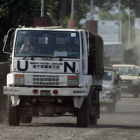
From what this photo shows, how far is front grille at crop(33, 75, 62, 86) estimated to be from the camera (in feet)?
54.2

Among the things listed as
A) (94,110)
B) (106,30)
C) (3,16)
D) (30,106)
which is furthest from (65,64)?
(106,30)

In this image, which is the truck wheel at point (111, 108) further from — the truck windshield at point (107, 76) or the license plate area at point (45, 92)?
the license plate area at point (45, 92)

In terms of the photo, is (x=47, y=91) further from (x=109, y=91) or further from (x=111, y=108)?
(x=109, y=91)

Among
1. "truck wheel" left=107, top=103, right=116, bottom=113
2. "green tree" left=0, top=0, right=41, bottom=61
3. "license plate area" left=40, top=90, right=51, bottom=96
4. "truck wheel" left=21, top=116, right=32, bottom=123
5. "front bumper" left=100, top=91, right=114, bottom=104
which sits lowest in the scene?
"truck wheel" left=107, top=103, right=116, bottom=113

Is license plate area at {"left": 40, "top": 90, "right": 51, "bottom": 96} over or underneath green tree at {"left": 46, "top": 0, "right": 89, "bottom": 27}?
underneath

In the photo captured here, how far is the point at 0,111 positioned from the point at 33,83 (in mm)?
3401

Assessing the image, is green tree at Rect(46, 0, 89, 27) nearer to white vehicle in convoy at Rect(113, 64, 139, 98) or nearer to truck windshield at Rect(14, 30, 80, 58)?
white vehicle in convoy at Rect(113, 64, 139, 98)

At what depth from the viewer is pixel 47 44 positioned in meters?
16.7

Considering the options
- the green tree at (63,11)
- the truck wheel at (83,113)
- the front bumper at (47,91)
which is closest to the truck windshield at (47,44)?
the front bumper at (47,91)

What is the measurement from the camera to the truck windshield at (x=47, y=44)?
16.6 m

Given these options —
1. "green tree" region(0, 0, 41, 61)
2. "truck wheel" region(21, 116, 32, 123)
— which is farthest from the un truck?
"green tree" region(0, 0, 41, 61)

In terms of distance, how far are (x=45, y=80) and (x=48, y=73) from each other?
0.19 m

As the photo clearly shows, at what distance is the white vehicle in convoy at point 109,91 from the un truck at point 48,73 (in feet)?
29.6

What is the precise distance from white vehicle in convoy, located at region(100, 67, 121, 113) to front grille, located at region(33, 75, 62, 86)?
9839 millimetres
